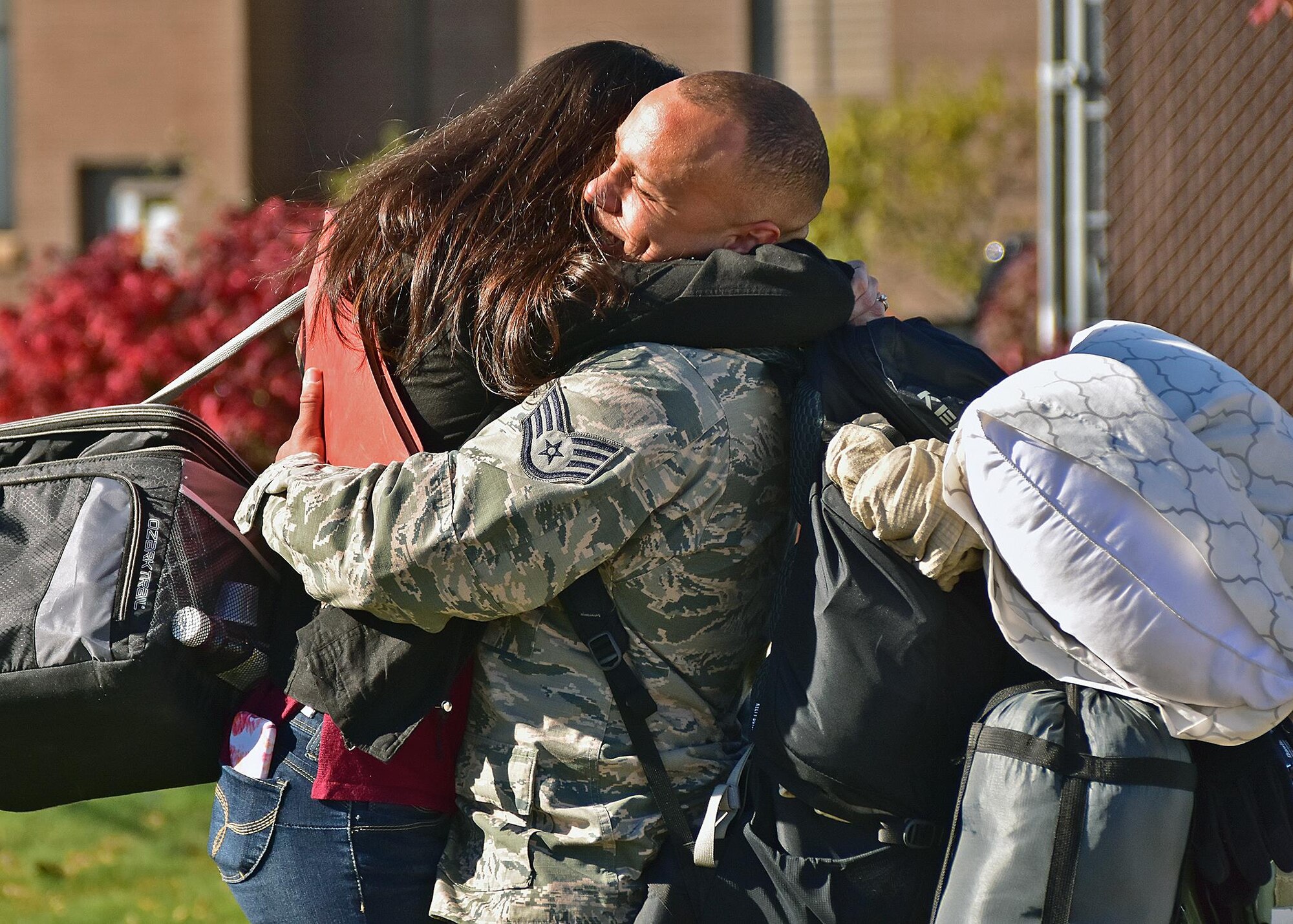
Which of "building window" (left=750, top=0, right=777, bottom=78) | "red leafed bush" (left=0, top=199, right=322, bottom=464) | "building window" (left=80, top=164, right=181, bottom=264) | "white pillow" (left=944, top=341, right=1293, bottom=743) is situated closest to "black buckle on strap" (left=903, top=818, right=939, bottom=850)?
"white pillow" (left=944, top=341, right=1293, bottom=743)

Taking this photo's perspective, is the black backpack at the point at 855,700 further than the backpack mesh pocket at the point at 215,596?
No

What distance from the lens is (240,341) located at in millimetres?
2287

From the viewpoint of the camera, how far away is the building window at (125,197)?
48.5 feet

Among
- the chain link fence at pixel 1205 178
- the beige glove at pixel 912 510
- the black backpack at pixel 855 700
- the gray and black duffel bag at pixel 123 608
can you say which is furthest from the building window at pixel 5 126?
the beige glove at pixel 912 510

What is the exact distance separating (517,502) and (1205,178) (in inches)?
218

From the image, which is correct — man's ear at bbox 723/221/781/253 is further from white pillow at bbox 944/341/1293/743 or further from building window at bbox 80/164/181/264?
building window at bbox 80/164/181/264

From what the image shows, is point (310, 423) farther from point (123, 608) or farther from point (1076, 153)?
point (1076, 153)

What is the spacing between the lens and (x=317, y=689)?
6.31 feet

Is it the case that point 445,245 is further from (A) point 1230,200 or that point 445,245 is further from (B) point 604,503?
(A) point 1230,200

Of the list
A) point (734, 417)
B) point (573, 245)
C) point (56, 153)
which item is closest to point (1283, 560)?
point (734, 417)

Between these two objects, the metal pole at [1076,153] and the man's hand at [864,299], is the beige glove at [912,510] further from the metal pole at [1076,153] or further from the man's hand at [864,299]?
the metal pole at [1076,153]

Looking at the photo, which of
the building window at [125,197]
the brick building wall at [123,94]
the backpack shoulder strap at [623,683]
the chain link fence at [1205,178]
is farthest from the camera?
the building window at [125,197]

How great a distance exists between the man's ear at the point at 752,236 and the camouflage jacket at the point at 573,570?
0.63ft

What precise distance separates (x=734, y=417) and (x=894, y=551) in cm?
30
